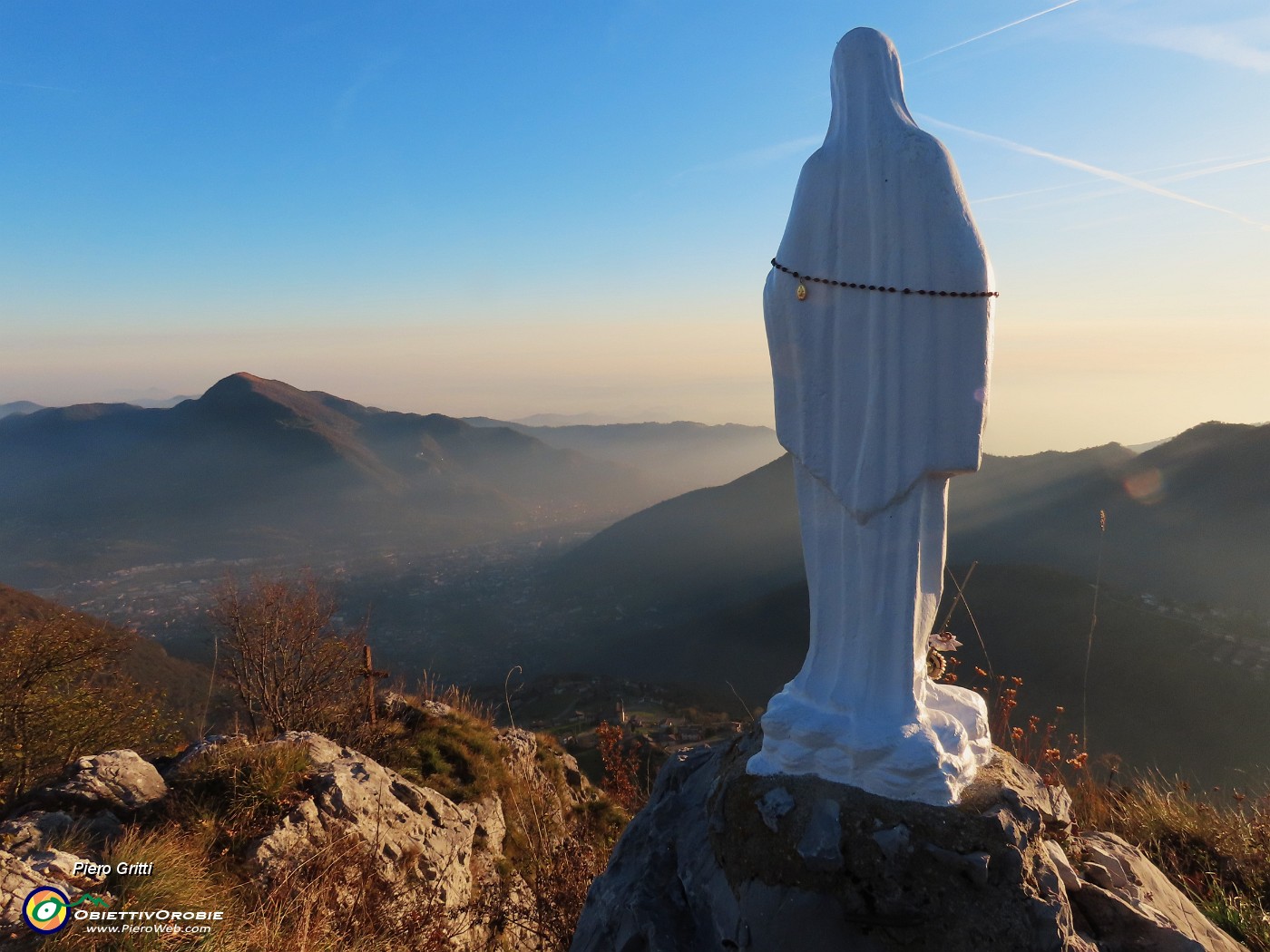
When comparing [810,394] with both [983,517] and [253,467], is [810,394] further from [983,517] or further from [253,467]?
[253,467]

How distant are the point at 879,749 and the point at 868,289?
2595 mm

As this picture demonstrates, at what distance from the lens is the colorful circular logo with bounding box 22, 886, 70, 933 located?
4246 mm

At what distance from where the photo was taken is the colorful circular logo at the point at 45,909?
4.25 m

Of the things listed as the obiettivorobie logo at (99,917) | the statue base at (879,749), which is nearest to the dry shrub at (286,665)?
the obiettivorobie logo at (99,917)

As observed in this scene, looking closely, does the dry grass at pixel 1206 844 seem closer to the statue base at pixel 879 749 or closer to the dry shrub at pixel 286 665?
the statue base at pixel 879 749

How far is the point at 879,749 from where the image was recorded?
3906 millimetres

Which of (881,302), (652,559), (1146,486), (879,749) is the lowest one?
(652,559)

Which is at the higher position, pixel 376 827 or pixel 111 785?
pixel 111 785

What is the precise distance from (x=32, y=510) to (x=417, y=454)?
6708 cm

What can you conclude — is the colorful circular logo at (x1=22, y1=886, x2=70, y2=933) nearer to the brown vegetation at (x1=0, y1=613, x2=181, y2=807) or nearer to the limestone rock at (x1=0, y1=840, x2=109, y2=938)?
the limestone rock at (x1=0, y1=840, x2=109, y2=938)

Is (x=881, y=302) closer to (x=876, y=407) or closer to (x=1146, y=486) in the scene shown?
(x=876, y=407)

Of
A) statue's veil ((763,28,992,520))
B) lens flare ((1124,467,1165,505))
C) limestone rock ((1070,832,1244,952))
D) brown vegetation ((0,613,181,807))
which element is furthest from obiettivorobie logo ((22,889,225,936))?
lens flare ((1124,467,1165,505))

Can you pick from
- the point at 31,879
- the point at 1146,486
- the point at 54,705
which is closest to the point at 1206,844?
the point at 31,879

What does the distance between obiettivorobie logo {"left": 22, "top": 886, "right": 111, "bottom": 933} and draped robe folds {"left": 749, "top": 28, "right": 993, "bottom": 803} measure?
14.1 ft
